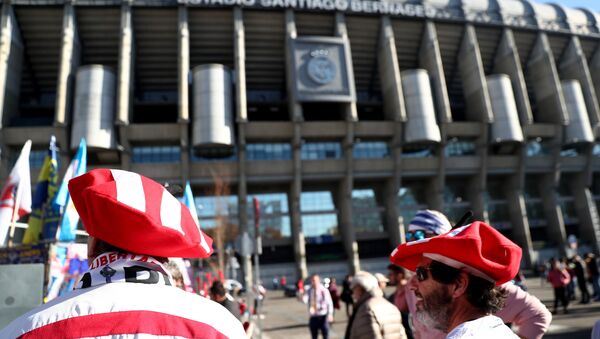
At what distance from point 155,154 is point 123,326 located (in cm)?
3261

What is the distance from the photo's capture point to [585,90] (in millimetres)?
39031

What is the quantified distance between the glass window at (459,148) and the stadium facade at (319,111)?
0.42ft

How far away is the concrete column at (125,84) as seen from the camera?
28.9 m

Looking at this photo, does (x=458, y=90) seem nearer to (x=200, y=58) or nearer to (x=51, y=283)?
(x=200, y=58)

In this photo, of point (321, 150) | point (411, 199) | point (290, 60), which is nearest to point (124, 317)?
point (290, 60)

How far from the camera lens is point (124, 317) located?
3.94 ft

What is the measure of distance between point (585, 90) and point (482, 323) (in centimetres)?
4776

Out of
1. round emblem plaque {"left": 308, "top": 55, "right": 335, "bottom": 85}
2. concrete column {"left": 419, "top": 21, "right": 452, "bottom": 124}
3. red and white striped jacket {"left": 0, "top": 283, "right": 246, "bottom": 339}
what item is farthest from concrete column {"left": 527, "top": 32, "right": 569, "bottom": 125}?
red and white striped jacket {"left": 0, "top": 283, "right": 246, "bottom": 339}

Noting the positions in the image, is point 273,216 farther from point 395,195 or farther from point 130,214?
point 130,214

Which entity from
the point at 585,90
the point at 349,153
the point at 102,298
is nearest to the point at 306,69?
the point at 349,153

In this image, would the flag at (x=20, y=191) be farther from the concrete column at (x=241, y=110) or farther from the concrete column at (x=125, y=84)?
the concrete column at (x=241, y=110)

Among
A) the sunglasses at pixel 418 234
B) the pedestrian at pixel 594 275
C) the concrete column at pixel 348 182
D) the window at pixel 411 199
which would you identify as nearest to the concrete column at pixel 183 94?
the concrete column at pixel 348 182

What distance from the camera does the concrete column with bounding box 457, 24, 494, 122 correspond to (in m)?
34.2

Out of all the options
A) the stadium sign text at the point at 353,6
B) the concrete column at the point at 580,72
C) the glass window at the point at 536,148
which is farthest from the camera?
the concrete column at the point at 580,72
